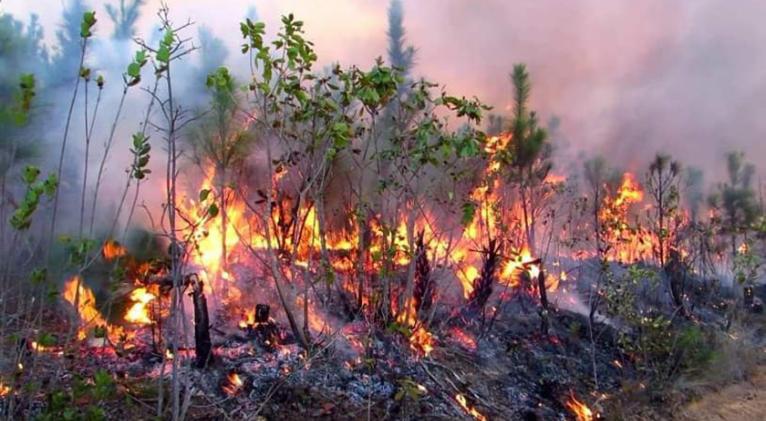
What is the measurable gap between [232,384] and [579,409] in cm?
367

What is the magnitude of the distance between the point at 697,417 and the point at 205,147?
6722 millimetres

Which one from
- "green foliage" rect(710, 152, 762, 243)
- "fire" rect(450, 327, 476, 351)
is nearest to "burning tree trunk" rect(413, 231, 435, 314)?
"fire" rect(450, 327, 476, 351)

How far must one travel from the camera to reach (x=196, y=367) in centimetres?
527

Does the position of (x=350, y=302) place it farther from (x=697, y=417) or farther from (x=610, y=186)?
(x=610, y=186)

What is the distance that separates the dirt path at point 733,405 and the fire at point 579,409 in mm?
1291

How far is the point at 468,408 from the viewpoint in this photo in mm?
5656

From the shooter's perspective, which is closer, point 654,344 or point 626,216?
point 654,344

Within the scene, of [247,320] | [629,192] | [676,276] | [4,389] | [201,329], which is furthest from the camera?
[629,192]

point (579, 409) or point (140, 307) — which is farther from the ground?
point (140, 307)

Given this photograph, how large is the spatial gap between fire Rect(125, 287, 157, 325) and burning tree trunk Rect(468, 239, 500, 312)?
4.32m

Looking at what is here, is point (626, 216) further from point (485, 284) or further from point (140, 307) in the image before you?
point (140, 307)

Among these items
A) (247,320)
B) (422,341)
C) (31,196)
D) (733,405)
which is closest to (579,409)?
(422,341)

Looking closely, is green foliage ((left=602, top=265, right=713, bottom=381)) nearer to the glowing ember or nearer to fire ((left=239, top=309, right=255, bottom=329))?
fire ((left=239, top=309, right=255, bottom=329))

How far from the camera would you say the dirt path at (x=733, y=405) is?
676 cm
